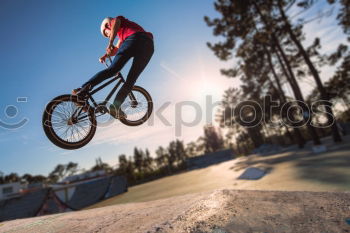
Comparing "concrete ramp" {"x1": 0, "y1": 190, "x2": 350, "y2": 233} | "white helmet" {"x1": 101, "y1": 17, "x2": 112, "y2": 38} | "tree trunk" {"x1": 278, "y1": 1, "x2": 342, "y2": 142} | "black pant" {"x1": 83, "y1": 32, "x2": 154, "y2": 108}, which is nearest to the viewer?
"concrete ramp" {"x1": 0, "y1": 190, "x2": 350, "y2": 233}

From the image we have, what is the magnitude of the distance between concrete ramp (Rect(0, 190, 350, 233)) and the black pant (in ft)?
6.79

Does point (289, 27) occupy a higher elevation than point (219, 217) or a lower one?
higher

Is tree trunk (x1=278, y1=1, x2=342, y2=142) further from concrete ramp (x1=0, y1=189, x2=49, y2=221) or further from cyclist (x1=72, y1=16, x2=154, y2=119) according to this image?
concrete ramp (x1=0, y1=189, x2=49, y2=221)

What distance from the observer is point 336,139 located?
15734 mm

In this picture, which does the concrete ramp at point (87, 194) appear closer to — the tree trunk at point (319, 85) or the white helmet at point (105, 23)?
the white helmet at point (105, 23)

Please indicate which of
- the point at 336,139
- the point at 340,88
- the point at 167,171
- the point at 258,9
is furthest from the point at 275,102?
the point at 167,171

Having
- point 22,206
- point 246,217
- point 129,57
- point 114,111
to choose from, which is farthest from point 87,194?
point 246,217

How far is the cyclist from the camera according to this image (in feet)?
12.4

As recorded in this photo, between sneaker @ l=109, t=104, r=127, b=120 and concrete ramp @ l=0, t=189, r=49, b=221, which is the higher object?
sneaker @ l=109, t=104, r=127, b=120

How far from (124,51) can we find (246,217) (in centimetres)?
319

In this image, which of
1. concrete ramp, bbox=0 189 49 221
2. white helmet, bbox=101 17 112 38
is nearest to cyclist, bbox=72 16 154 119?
white helmet, bbox=101 17 112 38

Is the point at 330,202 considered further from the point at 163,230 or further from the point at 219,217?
the point at 163,230

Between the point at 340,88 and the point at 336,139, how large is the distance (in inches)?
549

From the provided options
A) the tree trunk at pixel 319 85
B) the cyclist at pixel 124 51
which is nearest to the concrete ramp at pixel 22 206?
the cyclist at pixel 124 51
